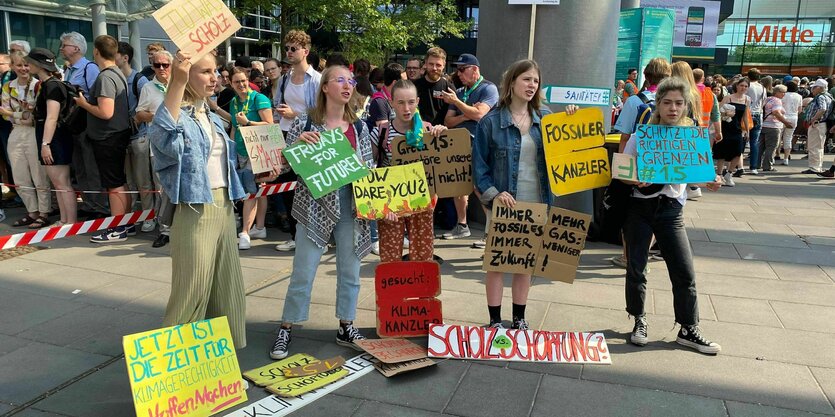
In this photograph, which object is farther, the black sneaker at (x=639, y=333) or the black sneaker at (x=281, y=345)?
Result: the black sneaker at (x=639, y=333)

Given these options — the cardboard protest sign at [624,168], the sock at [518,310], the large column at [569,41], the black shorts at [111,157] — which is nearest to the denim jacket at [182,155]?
the sock at [518,310]

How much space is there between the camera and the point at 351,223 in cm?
406

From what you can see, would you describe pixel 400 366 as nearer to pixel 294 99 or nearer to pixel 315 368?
pixel 315 368

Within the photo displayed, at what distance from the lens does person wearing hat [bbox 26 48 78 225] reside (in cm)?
677

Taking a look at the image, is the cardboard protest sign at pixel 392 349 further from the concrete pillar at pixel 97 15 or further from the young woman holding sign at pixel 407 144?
the concrete pillar at pixel 97 15

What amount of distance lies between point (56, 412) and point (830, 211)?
1041 cm

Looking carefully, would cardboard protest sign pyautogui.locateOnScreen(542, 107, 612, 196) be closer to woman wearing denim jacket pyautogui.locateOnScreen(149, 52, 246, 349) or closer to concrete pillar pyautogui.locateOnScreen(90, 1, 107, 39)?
woman wearing denim jacket pyautogui.locateOnScreen(149, 52, 246, 349)

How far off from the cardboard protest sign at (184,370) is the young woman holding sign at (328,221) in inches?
24.5

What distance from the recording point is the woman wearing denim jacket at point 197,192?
307 cm

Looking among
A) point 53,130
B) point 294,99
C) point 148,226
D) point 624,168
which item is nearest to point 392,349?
point 624,168

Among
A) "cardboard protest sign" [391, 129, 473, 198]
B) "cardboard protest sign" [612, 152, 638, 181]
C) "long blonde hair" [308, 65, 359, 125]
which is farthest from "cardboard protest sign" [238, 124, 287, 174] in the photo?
"cardboard protest sign" [612, 152, 638, 181]

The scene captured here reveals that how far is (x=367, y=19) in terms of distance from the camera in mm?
23766

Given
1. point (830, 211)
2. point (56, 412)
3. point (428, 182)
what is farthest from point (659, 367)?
point (830, 211)

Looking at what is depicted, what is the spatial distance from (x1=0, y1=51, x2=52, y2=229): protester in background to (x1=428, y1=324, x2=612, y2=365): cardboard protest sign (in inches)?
212
